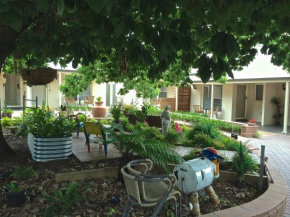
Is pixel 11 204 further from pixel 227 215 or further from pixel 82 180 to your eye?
pixel 227 215

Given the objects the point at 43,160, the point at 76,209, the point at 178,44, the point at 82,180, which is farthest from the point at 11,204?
the point at 178,44

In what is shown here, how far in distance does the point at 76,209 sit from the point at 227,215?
1886 mm

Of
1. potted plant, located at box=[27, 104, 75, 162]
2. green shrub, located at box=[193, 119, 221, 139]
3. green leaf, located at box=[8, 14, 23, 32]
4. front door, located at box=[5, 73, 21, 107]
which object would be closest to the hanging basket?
potted plant, located at box=[27, 104, 75, 162]

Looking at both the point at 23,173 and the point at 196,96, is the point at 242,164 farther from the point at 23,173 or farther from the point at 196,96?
the point at 196,96

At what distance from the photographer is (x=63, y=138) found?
502cm

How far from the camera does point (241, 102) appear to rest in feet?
59.4

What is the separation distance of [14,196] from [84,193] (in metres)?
0.92

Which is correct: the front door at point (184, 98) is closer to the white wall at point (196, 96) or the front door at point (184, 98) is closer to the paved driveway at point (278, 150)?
the white wall at point (196, 96)

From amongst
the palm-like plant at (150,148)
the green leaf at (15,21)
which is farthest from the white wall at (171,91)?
the green leaf at (15,21)

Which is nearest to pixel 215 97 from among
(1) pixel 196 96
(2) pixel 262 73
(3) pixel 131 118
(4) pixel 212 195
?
(1) pixel 196 96

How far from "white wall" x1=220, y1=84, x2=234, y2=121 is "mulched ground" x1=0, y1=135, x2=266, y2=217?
44.2ft

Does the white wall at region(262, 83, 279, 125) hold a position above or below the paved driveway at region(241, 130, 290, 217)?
above

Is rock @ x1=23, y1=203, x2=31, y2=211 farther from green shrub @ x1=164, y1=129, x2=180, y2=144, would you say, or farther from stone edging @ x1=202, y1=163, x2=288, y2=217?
green shrub @ x1=164, y1=129, x2=180, y2=144

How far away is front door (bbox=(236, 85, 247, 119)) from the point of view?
705 inches
